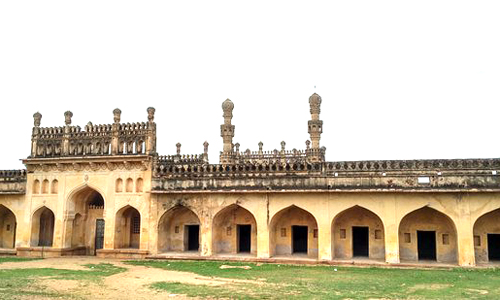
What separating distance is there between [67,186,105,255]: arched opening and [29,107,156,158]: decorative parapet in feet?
7.76

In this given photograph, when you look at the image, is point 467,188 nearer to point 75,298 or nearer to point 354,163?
point 354,163

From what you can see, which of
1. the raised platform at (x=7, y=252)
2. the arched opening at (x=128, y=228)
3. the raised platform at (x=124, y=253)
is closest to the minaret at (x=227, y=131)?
the arched opening at (x=128, y=228)

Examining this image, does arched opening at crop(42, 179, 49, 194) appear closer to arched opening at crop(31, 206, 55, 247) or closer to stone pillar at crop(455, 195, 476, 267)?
arched opening at crop(31, 206, 55, 247)

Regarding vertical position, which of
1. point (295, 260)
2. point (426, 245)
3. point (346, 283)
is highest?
point (426, 245)

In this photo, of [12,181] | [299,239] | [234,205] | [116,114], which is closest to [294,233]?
[299,239]

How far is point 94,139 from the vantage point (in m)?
22.9

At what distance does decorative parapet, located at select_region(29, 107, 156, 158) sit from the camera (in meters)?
22.3

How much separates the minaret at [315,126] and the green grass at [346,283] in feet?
33.2

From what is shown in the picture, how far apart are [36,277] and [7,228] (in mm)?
12097

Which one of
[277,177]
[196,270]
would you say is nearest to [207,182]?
[277,177]

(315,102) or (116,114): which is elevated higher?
(315,102)

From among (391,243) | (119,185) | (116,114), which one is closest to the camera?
(391,243)

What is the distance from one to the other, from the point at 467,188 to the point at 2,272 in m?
17.1

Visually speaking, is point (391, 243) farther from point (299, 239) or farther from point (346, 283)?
point (346, 283)
